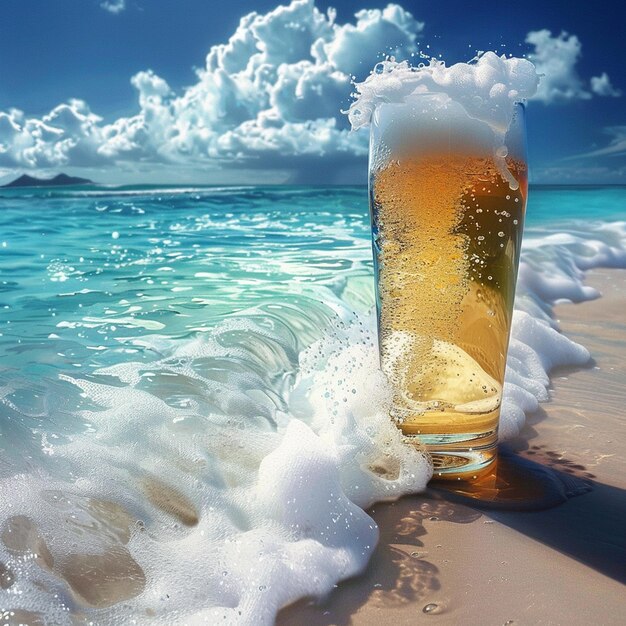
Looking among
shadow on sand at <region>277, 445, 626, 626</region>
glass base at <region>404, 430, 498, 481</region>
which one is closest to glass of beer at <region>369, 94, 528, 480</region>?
glass base at <region>404, 430, 498, 481</region>

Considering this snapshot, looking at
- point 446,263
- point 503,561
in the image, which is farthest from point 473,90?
point 503,561

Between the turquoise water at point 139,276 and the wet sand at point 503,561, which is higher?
the turquoise water at point 139,276

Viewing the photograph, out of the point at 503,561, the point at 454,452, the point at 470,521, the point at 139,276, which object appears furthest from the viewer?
the point at 139,276

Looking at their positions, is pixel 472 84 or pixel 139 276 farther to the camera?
pixel 139 276

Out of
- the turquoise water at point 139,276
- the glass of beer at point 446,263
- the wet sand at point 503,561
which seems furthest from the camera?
the turquoise water at point 139,276

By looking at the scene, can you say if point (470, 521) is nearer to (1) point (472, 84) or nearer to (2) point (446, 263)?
(2) point (446, 263)

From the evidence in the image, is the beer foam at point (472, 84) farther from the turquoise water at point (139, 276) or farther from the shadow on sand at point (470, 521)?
the turquoise water at point (139, 276)

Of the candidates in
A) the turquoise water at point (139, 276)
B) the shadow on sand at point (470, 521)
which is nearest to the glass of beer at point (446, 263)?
the shadow on sand at point (470, 521)

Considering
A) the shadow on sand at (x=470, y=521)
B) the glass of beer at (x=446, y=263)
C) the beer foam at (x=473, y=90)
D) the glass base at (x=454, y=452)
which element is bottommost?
the shadow on sand at (x=470, y=521)
